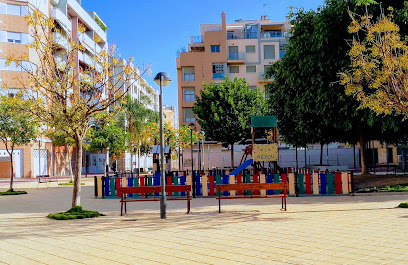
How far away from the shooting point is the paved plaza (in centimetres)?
688

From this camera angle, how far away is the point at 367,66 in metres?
12.5

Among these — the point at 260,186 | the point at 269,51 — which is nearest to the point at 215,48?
the point at 269,51

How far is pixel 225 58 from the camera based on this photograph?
5659cm

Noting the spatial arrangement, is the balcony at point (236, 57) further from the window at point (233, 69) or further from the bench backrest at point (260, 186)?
the bench backrest at point (260, 186)

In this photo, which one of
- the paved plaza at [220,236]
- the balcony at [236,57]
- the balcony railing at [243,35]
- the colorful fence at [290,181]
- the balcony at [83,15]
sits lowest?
the paved plaza at [220,236]

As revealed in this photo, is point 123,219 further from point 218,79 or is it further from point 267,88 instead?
point 218,79

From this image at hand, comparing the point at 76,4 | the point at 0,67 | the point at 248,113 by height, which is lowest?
the point at 248,113

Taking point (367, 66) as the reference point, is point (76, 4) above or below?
above

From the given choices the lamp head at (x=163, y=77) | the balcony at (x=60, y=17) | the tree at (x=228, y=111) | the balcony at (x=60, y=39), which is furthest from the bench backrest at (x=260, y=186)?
the balcony at (x=60, y=17)

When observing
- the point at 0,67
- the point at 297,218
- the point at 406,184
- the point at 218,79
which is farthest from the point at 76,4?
the point at 297,218

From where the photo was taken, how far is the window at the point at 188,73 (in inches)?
2215

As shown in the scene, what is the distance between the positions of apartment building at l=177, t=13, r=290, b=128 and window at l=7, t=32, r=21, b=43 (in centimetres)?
1981

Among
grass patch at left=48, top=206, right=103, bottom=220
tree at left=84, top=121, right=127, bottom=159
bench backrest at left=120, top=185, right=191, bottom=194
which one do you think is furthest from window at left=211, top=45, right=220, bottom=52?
grass patch at left=48, top=206, right=103, bottom=220

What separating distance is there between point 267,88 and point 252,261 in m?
22.4
